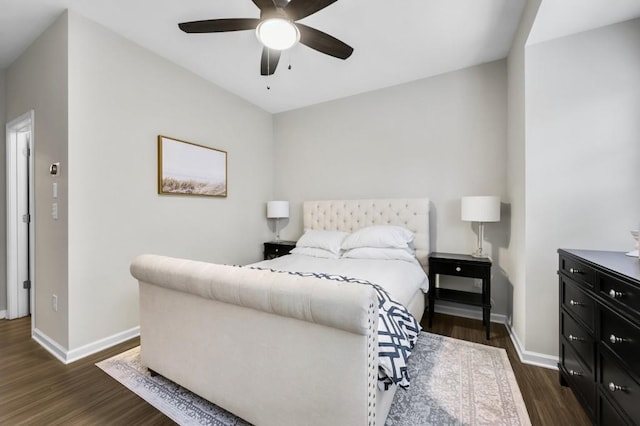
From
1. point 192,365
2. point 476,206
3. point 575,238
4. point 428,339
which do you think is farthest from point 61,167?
point 575,238

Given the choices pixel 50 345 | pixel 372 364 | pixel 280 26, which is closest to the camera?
pixel 372 364

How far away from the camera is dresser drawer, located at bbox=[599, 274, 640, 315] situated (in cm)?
112

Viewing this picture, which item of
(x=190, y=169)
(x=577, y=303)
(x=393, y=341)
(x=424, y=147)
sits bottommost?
(x=393, y=341)

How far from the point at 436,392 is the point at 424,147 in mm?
2523

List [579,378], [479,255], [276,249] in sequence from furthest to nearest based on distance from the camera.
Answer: [276,249] < [479,255] < [579,378]

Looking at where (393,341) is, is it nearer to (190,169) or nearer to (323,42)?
(323,42)

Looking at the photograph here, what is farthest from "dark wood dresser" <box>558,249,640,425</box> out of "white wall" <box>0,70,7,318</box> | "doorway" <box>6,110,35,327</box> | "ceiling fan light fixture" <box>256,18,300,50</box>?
"white wall" <box>0,70,7,318</box>

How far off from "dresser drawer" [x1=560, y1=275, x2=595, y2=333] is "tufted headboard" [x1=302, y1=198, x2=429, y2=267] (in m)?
1.35

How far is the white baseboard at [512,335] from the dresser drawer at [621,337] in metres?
0.91

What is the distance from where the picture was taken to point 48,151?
2.39 meters

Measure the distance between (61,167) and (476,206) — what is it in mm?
3694

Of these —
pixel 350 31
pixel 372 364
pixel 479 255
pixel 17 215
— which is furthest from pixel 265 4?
pixel 17 215

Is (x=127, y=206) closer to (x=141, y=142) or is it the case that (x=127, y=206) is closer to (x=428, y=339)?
(x=141, y=142)

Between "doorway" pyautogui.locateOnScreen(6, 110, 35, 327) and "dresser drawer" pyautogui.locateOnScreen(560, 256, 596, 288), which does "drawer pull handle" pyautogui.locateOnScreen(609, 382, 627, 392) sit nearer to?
"dresser drawer" pyautogui.locateOnScreen(560, 256, 596, 288)
